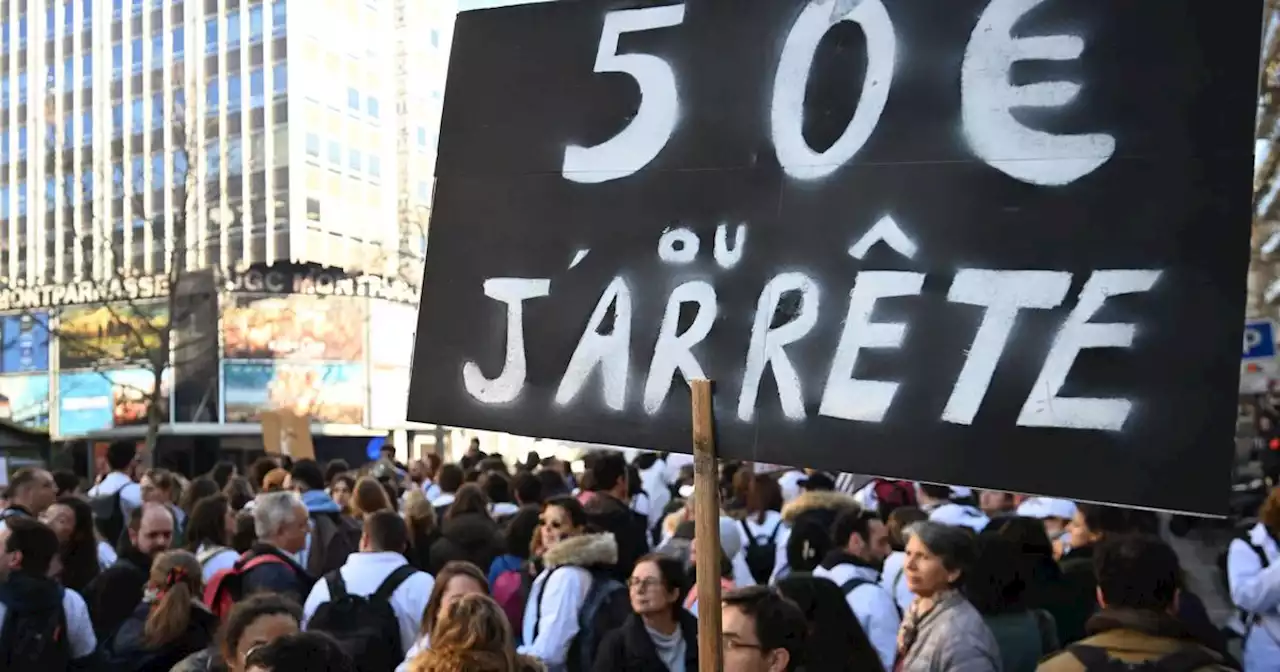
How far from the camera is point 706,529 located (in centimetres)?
236

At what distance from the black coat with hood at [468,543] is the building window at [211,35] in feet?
Answer: 191

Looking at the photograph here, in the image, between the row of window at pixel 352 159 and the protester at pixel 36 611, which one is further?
the row of window at pixel 352 159

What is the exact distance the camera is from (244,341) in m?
38.9

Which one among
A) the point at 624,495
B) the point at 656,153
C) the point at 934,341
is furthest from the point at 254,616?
the point at 624,495

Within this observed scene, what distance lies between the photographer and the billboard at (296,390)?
125ft

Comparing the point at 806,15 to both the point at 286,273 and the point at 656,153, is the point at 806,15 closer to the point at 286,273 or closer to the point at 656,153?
the point at 656,153

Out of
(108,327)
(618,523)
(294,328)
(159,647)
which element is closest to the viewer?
(159,647)

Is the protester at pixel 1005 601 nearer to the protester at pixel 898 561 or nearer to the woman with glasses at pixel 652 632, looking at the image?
the protester at pixel 898 561

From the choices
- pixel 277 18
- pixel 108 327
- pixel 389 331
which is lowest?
pixel 389 331

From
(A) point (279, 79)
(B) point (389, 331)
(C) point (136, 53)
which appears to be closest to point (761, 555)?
(B) point (389, 331)

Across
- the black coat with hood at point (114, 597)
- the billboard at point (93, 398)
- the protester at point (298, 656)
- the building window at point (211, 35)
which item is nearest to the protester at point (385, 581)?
the black coat with hood at point (114, 597)

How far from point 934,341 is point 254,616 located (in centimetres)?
248

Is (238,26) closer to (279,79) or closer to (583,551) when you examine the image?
(279,79)

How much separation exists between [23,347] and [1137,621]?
47.3 meters
